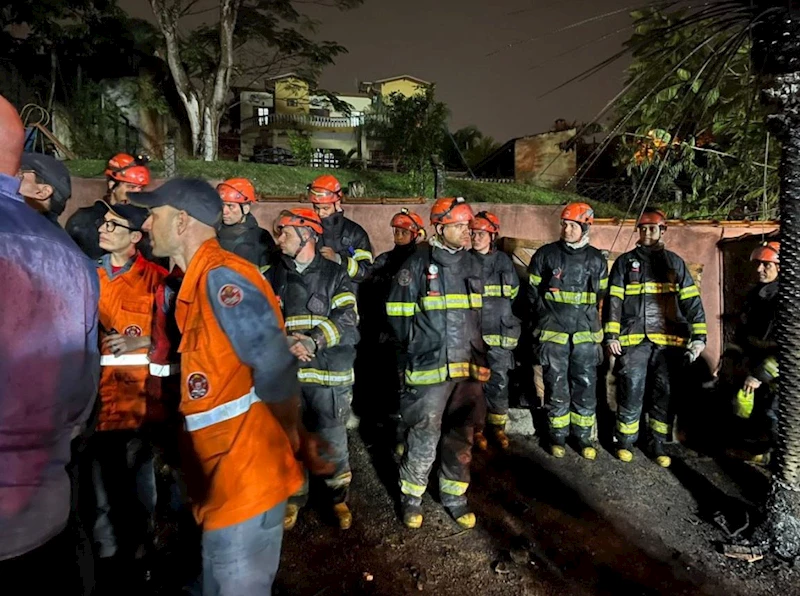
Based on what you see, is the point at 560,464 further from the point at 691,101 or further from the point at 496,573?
the point at 691,101

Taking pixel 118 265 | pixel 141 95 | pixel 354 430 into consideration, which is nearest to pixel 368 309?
pixel 354 430

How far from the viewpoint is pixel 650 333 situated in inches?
213

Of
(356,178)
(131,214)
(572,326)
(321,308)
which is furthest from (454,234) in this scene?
(356,178)

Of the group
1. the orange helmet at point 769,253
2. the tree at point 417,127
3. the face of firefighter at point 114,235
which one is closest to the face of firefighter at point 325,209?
the face of firefighter at point 114,235

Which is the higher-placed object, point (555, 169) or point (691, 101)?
point (555, 169)

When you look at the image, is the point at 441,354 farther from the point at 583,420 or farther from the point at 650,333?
the point at 650,333

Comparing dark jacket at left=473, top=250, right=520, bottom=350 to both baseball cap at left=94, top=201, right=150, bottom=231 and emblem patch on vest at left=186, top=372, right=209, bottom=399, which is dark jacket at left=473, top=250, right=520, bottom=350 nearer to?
baseball cap at left=94, top=201, right=150, bottom=231

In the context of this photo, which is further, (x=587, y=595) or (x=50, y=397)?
(x=587, y=595)

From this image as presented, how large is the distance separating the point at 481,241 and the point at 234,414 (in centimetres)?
429

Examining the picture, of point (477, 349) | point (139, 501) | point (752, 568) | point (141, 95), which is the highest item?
point (141, 95)

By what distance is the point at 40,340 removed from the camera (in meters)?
1.60

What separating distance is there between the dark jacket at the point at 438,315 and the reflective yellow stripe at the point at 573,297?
145 cm

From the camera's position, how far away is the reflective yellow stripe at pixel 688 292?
528 centimetres

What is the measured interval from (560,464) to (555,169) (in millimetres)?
19876
